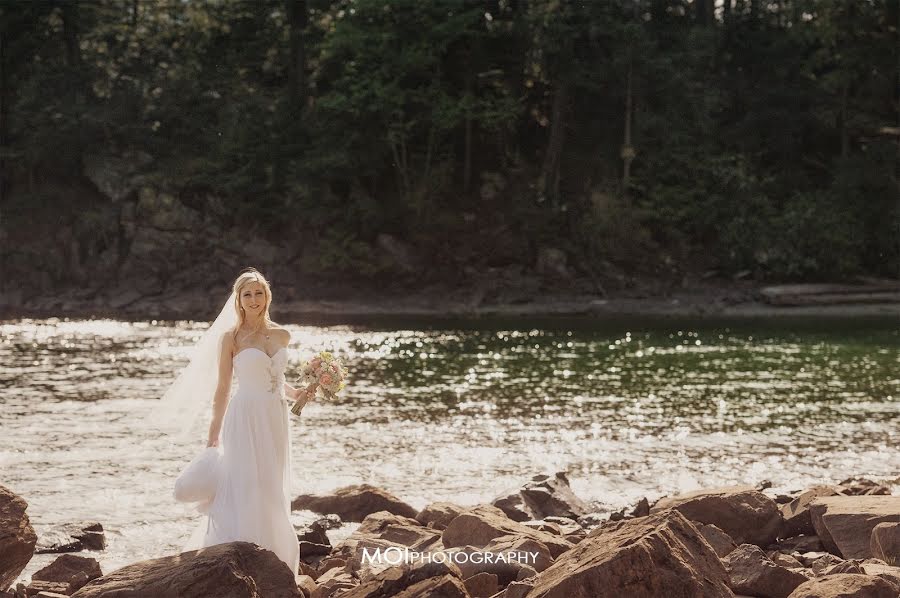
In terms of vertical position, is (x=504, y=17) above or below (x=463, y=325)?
above

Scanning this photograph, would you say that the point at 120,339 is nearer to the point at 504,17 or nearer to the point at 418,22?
the point at 418,22

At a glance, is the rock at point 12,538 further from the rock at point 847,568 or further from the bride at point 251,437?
the rock at point 847,568

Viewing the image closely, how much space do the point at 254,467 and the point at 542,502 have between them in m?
4.38

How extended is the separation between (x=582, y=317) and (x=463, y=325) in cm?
617

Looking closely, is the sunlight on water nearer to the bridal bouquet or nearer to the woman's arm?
the woman's arm

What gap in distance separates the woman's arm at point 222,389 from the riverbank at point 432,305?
35824mm

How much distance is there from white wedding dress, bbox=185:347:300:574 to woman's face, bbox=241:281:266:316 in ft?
1.02

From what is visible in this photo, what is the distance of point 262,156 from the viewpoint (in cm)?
5559

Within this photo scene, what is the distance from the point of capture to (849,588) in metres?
6.46

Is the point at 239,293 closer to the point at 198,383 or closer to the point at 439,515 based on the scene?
the point at 198,383

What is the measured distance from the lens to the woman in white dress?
340 inches

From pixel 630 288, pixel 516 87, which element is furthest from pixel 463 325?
pixel 516 87

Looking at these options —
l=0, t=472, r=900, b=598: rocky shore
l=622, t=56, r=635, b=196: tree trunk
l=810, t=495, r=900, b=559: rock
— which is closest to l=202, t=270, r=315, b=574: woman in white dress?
l=0, t=472, r=900, b=598: rocky shore

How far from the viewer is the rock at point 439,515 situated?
420 inches
